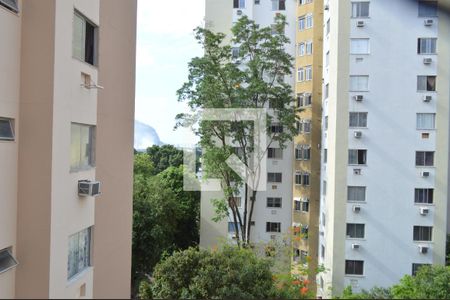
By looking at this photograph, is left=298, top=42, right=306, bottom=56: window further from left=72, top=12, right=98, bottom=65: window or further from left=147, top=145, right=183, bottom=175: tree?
left=72, top=12, right=98, bottom=65: window

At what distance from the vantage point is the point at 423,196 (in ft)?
12.7

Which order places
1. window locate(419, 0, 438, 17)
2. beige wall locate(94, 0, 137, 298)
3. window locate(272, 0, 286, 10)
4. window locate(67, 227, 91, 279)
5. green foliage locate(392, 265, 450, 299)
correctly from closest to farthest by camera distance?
window locate(67, 227, 91, 279) < beige wall locate(94, 0, 137, 298) < green foliage locate(392, 265, 450, 299) < window locate(419, 0, 438, 17) < window locate(272, 0, 286, 10)

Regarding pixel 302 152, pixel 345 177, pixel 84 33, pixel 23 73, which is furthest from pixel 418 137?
pixel 23 73

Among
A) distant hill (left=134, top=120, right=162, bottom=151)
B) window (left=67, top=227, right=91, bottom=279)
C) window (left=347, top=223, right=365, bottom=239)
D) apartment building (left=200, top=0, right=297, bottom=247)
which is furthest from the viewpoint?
apartment building (left=200, top=0, right=297, bottom=247)

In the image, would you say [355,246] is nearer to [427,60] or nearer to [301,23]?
[427,60]

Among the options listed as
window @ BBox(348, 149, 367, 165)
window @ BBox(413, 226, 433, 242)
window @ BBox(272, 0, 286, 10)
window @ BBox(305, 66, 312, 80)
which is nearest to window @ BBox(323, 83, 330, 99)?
window @ BBox(305, 66, 312, 80)

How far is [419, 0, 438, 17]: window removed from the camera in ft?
11.3

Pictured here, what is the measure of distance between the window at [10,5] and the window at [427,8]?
2.89m

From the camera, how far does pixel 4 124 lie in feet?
5.93

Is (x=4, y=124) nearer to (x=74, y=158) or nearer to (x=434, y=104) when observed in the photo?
(x=74, y=158)

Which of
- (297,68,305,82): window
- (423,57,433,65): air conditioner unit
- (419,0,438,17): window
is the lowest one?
(297,68,305,82): window

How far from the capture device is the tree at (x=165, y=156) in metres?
4.19

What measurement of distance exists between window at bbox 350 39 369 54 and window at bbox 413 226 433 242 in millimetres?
1562

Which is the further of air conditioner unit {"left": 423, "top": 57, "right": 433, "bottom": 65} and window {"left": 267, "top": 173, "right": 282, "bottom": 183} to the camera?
window {"left": 267, "top": 173, "right": 282, "bottom": 183}
